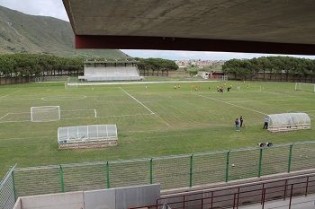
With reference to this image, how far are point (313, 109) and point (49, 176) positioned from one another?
3608 centimetres

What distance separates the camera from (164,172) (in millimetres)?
16250

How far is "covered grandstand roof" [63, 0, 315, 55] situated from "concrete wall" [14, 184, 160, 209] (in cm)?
553

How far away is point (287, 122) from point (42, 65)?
3597 inches

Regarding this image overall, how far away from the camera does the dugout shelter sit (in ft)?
92.0

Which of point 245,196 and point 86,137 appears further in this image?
point 86,137

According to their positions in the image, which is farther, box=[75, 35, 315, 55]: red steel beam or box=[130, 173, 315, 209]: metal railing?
box=[130, 173, 315, 209]: metal railing

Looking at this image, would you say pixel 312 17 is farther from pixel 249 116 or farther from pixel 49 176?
pixel 249 116

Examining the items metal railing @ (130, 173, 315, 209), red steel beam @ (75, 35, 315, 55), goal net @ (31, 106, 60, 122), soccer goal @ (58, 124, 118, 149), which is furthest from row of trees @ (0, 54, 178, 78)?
metal railing @ (130, 173, 315, 209)

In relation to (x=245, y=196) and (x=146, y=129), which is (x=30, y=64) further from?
(x=245, y=196)

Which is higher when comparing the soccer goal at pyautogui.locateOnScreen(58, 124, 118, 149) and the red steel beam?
the red steel beam

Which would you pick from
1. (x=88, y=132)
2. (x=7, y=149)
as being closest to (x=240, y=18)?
(x=88, y=132)

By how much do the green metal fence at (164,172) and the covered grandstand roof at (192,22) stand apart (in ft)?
14.9

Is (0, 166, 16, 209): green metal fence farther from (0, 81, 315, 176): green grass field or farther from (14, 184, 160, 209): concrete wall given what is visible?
(0, 81, 315, 176): green grass field

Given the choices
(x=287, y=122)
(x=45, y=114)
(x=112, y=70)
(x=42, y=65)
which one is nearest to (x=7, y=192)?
(x=287, y=122)
